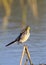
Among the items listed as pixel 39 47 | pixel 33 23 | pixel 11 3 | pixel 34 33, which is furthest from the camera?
pixel 11 3

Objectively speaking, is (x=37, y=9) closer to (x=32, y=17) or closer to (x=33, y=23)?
(x=32, y=17)

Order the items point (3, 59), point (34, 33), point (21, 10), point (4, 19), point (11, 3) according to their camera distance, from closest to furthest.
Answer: point (3, 59) → point (34, 33) → point (4, 19) → point (21, 10) → point (11, 3)

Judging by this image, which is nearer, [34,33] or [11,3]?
[34,33]

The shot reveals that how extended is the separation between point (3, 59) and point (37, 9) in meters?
11.0

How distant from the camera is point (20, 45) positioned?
39.7ft

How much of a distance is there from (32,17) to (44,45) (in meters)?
6.45

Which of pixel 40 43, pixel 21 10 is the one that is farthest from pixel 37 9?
pixel 40 43

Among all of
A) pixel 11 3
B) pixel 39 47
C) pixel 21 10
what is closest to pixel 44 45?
pixel 39 47

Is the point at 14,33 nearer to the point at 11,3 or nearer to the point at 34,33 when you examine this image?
the point at 34,33

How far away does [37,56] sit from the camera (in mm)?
10734

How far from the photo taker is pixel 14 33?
1418cm

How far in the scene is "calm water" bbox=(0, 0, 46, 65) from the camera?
10.6 metres

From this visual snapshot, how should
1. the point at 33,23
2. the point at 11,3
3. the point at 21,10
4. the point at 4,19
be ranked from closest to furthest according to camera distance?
the point at 33,23, the point at 4,19, the point at 21,10, the point at 11,3

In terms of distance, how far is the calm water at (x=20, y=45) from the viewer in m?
10.6
